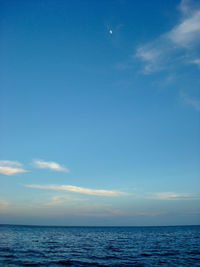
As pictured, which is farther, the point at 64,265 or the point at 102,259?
the point at 102,259

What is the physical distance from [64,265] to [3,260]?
8.10 meters

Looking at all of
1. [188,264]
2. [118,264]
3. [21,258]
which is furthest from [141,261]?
[21,258]

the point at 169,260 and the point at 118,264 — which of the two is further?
the point at 169,260

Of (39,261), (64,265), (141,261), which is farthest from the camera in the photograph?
(141,261)

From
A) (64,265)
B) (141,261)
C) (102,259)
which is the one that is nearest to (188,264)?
(141,261)

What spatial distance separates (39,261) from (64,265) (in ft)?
12.8

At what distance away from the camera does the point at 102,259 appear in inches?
1059

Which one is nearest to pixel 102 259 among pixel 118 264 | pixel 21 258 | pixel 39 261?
pixel 118 264

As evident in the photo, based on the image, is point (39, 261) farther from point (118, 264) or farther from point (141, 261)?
point (141, 261)

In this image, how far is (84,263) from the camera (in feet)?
80.1

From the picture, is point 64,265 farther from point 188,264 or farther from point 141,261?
point 188,264

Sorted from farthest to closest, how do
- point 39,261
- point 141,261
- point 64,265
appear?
1. point 141,261
2. point 39,261
3. point 64,265

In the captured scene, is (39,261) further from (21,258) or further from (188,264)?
(188,264)

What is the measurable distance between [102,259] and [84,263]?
3.58 meters
